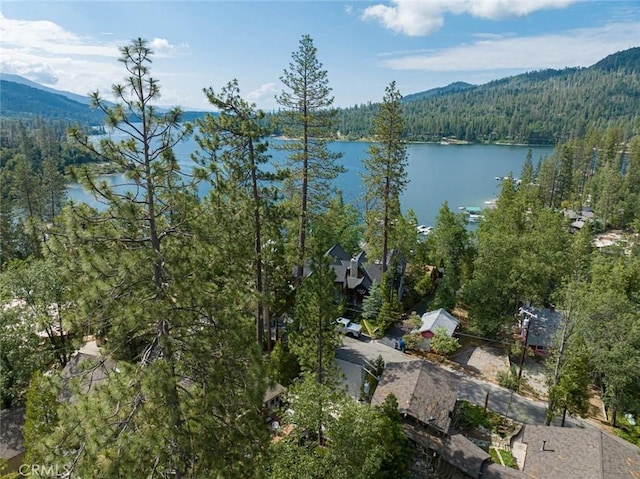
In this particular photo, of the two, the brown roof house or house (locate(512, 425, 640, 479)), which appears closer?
house (locate(512, 425, 640, 479))

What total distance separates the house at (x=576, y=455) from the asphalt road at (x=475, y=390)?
2.79 m

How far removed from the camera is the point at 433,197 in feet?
230

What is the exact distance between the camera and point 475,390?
63.4 ft

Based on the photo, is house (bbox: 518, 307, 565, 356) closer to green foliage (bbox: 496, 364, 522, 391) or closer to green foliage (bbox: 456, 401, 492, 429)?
green foliage (bbox: 496, 364, 522, 391)

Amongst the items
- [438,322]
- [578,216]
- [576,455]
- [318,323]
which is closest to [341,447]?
[318,323]

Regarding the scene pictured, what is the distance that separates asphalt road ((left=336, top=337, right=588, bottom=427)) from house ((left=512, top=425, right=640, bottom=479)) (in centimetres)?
279

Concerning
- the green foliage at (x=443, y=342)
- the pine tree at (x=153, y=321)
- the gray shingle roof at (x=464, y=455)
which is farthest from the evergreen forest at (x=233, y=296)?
the green foliage at (x=443, y=342)

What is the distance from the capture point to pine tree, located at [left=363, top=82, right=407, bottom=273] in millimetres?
24031

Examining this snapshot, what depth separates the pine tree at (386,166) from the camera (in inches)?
946

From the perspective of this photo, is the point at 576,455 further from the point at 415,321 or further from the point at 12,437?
the point at 12,437

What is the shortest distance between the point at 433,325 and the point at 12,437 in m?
20.0

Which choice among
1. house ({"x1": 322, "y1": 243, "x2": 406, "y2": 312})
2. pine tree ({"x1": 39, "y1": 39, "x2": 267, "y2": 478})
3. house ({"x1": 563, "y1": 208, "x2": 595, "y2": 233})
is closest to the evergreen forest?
pine tree ({"x1": 39, "y1": 39, "x2": 267, "y2": 478})

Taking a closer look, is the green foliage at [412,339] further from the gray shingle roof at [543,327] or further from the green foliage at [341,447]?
the green foliage at [341,447]

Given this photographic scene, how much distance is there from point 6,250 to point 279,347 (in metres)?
26.7
